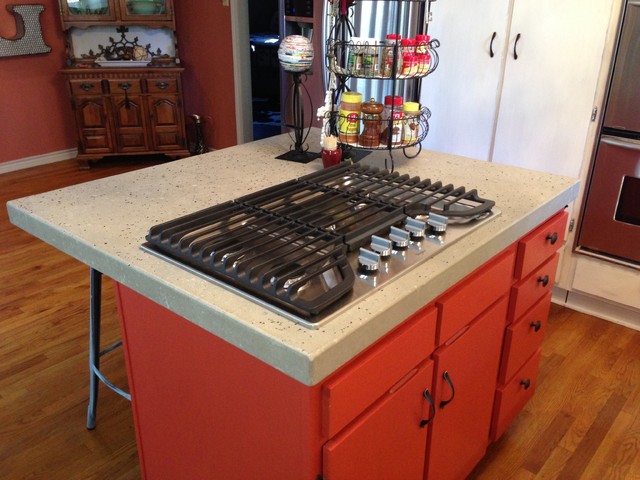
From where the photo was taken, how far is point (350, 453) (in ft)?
3.76

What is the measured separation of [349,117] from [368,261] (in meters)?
0.73

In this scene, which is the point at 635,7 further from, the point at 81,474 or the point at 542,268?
the point at 81,474

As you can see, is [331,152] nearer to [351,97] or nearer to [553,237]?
[351,97]

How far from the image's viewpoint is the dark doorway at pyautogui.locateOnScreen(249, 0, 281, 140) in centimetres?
552

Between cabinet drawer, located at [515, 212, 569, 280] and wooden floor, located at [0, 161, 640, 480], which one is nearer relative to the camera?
cabinet drawer, located at [515, 212, 569, 280]

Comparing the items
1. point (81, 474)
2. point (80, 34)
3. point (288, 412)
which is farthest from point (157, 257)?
point (80, 34)

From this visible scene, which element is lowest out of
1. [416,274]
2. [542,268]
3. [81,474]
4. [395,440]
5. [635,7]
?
[81,474]

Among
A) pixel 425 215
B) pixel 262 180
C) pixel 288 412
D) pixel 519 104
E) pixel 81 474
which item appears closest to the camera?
pixel 288 412

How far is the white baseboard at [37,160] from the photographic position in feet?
15.4

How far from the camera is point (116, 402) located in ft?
7.38

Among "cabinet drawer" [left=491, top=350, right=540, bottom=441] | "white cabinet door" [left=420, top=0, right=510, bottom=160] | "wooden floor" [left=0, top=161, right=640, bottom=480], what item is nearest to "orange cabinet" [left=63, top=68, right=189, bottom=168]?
"wooden floor" [left=0, top=161, right=640, bottom=480]

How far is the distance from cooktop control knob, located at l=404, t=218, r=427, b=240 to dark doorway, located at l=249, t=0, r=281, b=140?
416cm

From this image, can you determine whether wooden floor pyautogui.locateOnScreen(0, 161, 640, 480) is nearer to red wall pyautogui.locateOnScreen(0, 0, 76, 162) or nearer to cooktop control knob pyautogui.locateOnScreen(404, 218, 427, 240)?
cooktop control knob pyautogui.locateOnScreen(404, 218, 427, 240)

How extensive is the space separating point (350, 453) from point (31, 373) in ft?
5.68
